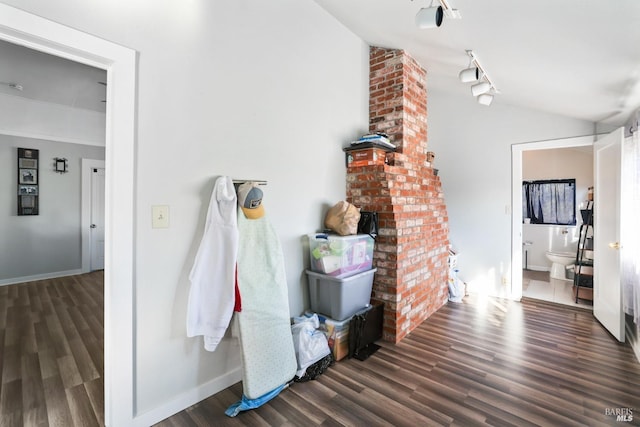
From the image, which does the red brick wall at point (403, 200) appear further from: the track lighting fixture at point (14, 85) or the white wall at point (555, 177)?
the track lighting fixture at point (14, 85)

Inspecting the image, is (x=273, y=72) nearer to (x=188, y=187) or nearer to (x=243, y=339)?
(x=188, y=187)

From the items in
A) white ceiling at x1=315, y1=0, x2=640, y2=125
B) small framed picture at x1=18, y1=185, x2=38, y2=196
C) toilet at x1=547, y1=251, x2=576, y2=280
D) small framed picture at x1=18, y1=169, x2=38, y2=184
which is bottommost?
toilet at x1=547, y1=251, x2=576, y2=280

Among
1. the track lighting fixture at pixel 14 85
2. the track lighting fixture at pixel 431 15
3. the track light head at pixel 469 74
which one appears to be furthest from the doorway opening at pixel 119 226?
the track lighting fixture at pixel 14 85

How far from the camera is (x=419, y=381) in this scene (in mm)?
2109

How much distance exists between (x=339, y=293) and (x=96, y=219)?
17.0ft

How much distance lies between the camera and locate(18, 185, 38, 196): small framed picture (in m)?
4.53

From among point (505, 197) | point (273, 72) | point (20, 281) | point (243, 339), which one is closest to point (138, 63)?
point (273, 72)

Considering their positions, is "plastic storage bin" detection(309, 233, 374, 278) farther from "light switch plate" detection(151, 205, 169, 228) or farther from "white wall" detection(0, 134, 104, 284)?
"white wall" detection(0, 134, 104, 284)

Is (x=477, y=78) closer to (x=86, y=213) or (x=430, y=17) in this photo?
(x=430, y=17)

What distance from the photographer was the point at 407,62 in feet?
10.4

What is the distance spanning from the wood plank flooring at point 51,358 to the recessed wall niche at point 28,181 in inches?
52.5

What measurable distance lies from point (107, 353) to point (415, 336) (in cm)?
249

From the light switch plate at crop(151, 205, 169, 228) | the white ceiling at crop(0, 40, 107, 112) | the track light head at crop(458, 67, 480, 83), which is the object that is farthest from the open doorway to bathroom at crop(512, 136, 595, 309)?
the white ceiling at crop(0, 40, 107, 112)

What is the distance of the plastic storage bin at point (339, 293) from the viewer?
94.9 inches
